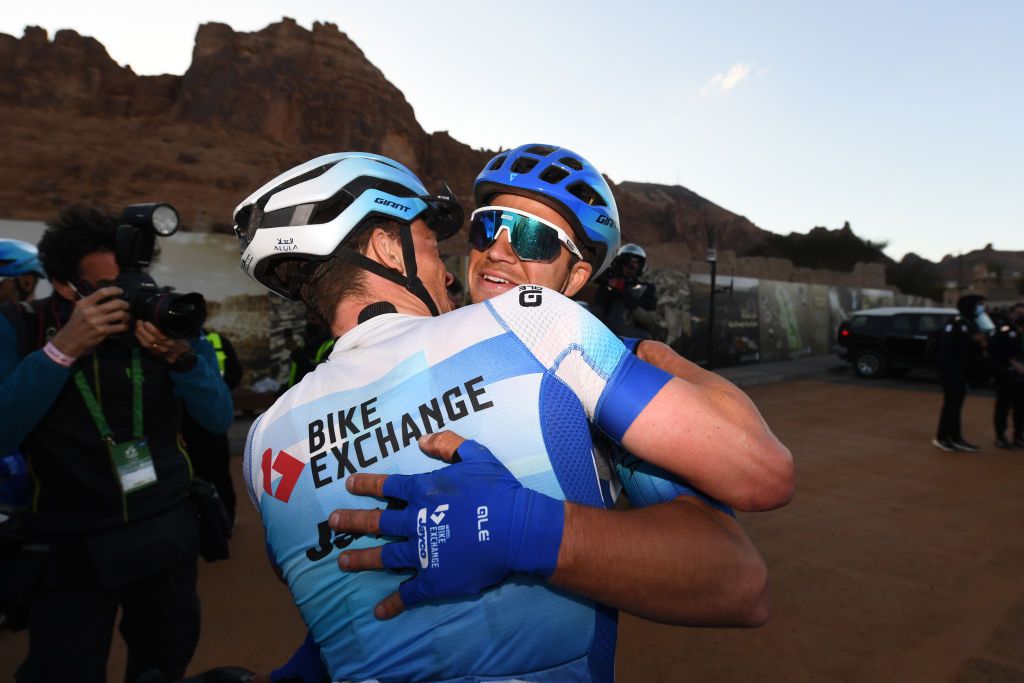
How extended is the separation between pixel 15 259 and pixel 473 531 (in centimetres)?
438

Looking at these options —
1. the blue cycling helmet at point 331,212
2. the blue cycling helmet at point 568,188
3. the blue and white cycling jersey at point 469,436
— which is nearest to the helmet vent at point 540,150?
the blue cycling helmet at point 568,188

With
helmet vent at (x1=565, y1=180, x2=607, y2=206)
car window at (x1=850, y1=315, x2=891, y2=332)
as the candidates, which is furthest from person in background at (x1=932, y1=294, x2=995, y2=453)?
helmet vent at (x1=565, y1=180, x2=607, y2=206)

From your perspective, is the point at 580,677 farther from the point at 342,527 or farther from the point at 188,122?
the point at 188,122

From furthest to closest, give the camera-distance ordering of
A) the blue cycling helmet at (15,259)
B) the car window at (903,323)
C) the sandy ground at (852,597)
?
1. the car window at (903,323)
2. the blue cycling helmet at (15,259)
3. the sandy ground at (852,597)

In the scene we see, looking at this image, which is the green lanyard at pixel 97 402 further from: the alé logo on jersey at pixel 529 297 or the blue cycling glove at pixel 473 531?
the alé logo on jersey at pixel 529 297

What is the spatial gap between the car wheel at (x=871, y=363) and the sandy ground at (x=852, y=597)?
10631 mm

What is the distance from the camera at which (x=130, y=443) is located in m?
2.54

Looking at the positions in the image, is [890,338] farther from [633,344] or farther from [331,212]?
[331,212]

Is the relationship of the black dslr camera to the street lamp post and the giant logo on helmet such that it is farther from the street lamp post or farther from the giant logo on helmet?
the street lamp post

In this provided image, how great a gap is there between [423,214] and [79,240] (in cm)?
200

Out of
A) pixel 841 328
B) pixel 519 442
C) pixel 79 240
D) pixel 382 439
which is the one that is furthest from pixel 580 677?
pixel 841 328

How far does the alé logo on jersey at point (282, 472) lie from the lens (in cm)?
118

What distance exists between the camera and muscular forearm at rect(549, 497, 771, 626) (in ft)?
3.33

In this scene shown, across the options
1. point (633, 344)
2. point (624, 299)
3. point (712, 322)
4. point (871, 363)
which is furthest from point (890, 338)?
point (633, 344)
